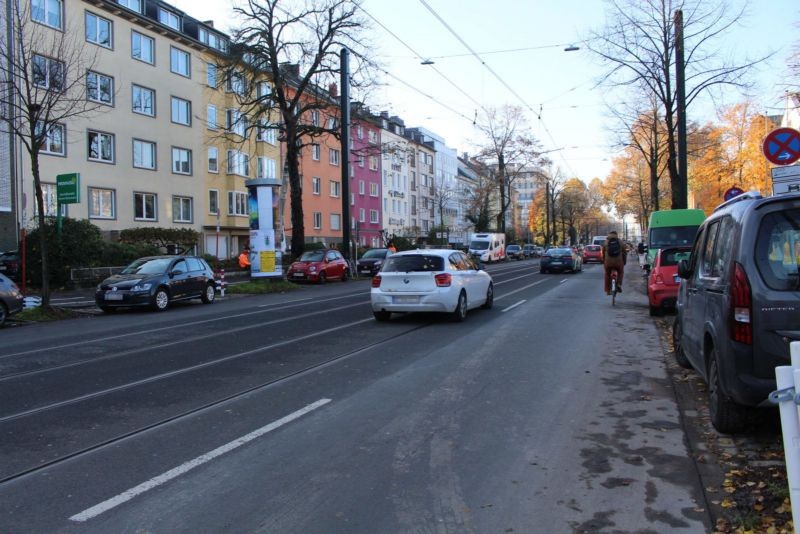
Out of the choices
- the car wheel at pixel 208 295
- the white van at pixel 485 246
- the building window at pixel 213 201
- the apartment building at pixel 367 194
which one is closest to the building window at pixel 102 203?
the building window at pixel 213 201

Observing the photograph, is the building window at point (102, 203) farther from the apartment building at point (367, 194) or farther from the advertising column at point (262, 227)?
the apartment building at point (367, 194)

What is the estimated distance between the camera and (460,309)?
12750mm

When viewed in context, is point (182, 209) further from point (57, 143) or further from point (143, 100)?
point (57, 143)

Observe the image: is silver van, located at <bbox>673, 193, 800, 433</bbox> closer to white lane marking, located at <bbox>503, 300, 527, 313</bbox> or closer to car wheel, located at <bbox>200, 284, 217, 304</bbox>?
white lane marking, located at <bbox>503, 300, 527, 313</bbox>

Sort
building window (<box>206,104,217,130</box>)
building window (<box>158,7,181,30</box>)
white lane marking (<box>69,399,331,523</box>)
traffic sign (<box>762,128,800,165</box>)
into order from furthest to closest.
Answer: building window (<box>206,104,217,130</box>) < building window (<box>158,7,181,30</box>) < traffic sign (<box>762,128,800,165</box>) < white lane marking (<box>69,399,331,523</box>)

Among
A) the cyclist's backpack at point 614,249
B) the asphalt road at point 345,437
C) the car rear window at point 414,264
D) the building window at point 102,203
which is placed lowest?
the asphalt road at point 345,437

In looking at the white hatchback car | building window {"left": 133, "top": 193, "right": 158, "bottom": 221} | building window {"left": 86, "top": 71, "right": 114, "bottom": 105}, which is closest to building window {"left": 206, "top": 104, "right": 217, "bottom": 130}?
building window {"left": 133, "top": 193, "right": 158, "bottom": 221}

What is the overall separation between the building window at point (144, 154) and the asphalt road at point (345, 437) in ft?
91.2

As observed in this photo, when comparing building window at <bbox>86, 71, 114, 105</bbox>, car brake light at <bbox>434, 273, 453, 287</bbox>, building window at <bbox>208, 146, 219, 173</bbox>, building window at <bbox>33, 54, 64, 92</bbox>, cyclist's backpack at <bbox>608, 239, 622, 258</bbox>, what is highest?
building window at <bbox>86, 71, 114, 105</bbox>

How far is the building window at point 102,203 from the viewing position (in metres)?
32.6

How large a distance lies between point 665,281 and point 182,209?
32.2 metres

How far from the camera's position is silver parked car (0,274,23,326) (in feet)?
45.9

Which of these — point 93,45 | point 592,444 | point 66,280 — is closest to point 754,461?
point 592,444

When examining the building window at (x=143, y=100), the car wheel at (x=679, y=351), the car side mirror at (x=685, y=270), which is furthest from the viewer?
the building window at (x=143, y=100)
